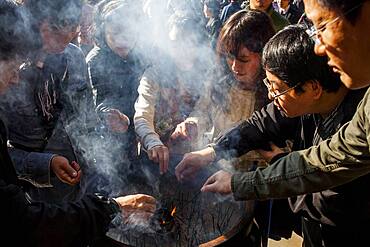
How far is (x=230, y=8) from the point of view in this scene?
16.9 feet

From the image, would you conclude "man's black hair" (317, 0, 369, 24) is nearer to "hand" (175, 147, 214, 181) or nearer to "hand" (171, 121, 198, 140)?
"hand" (175, 147, 214, 181)

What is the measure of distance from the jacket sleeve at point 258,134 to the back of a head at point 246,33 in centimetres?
48

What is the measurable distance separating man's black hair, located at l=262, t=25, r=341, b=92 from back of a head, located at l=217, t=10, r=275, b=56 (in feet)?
1.96

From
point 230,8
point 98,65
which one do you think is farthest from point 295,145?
point 230,8

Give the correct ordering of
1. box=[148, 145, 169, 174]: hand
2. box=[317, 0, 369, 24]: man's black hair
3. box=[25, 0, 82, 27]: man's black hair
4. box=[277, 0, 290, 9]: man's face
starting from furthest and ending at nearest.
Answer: box=[277, 0, 290, 9]: man's face, box=[148, 145, 169, 174]: hand, box=[25, 0, 82, 27]: man's black hair, box=[317, 0, 369, 24]: man's black hair

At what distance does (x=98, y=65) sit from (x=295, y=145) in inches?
76.5

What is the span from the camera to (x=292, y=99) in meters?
2.05

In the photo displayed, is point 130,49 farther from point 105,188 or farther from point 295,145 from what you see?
point 295,145

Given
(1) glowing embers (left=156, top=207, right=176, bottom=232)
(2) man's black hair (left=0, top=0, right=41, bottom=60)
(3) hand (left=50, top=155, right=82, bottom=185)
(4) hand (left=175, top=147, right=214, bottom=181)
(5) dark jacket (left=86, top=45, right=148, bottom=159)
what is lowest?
(1) glowing embers (left=156, top=207, right=176, bottom=232)

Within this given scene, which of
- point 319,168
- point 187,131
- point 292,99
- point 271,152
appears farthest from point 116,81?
point 319,168

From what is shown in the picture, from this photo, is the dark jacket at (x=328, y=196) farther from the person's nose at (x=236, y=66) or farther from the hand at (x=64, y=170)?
the hand at (x=64, y=170)

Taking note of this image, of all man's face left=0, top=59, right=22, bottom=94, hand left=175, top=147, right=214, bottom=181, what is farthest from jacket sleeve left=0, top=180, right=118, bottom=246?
hand left=175, top=147, right=214, bottom=181

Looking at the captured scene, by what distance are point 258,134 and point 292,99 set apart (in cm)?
48

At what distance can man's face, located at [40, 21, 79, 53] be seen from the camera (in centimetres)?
238
